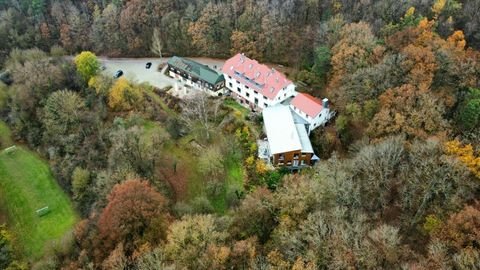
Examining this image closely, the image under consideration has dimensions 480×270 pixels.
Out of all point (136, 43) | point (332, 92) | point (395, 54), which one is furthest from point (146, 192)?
point (136, 43)

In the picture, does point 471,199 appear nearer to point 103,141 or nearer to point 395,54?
point 395,54

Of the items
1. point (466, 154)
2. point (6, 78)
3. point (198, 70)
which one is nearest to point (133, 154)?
point (198, 70)

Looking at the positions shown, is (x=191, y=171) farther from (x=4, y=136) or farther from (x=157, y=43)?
(x=4, y=136)

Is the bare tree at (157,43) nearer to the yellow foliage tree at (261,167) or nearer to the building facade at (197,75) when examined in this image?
the building facade at (197,75)

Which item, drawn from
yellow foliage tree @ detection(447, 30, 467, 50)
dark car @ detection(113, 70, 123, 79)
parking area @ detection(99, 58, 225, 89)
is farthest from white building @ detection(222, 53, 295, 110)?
yellow foliage tree @ detection(447, 30, 467, 50)

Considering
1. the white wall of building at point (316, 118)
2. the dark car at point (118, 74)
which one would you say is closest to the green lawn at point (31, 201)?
the dark car at point (118, 74)

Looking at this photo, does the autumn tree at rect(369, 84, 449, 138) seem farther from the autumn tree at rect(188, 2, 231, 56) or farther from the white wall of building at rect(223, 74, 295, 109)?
the autumn tree at rect(188, 2, 231, 56)
